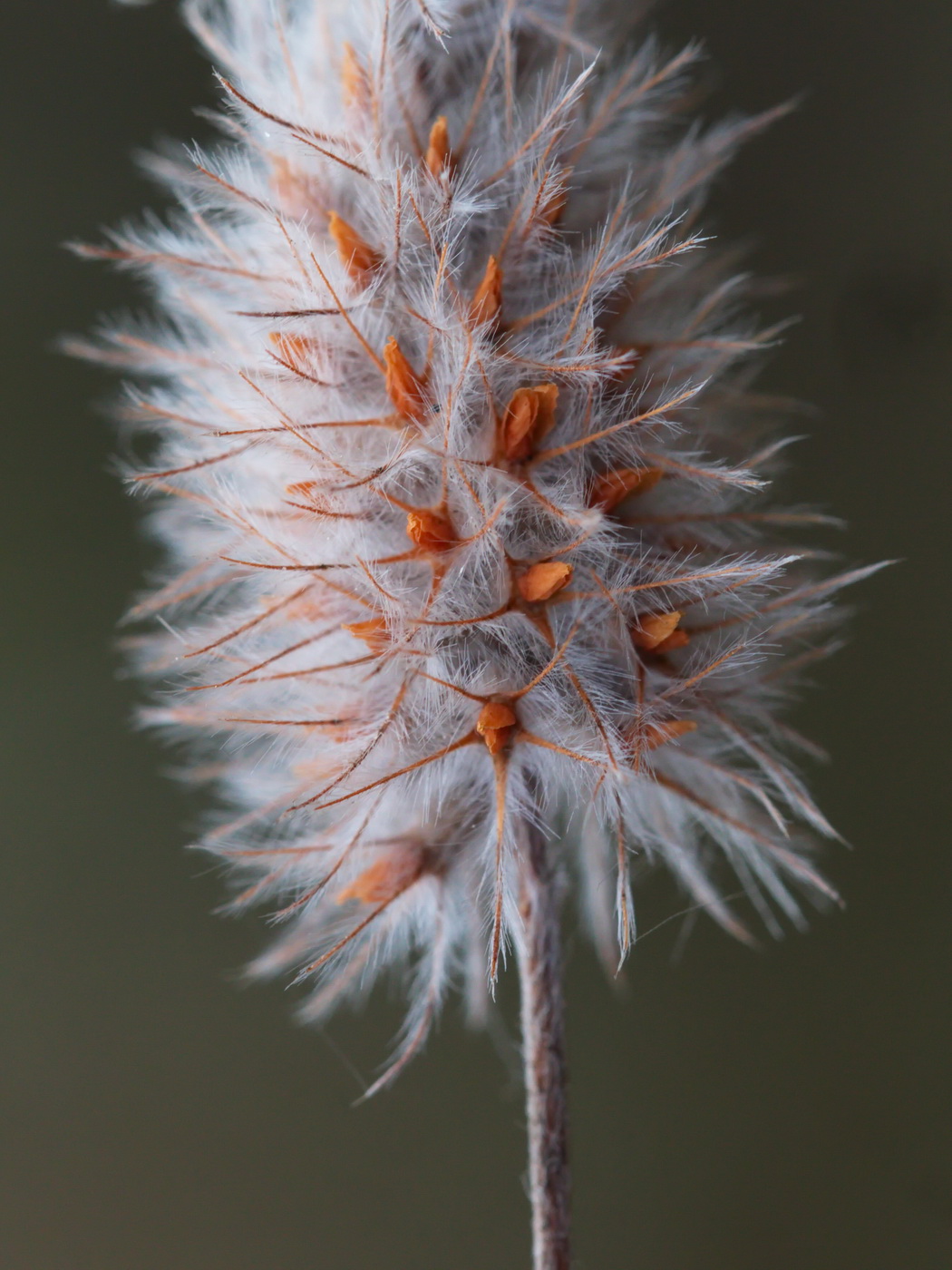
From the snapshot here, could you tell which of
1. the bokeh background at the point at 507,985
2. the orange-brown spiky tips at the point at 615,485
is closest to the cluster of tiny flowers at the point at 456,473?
the orange-brown spiky tips at the point at 615,485

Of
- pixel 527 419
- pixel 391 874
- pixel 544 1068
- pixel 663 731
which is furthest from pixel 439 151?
pixel 544 1068

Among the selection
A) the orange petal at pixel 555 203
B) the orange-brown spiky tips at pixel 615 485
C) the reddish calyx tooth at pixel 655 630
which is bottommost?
the reddish calyx tooth at pixel 655 630

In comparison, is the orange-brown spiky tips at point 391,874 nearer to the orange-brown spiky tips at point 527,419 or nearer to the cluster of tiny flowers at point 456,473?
the cluster of tiny flowers at point 456,473

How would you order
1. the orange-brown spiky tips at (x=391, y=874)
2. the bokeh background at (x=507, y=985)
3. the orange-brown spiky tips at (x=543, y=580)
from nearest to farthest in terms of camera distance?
the orange-brown spiky tips at (x=543, y=580) → the orange-brown spiky tips at (x=391, y=874) → the bokeh background at (x=507, y=985)

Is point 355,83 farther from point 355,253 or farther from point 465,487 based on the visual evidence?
point 465,487

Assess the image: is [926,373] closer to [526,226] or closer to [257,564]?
[526,226]

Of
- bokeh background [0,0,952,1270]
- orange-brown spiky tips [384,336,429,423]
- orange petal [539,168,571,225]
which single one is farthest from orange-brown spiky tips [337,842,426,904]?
bokeh background [0,0,952,1270]
